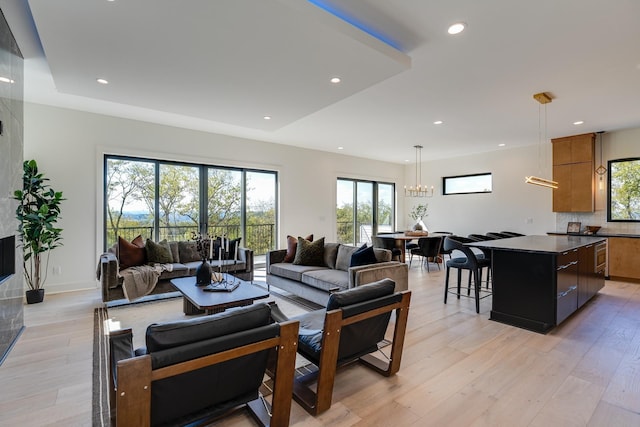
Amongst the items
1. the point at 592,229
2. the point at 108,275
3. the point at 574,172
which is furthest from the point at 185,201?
the point at 592,229

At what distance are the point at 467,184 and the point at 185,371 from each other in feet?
28.6

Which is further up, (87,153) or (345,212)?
(87,153)

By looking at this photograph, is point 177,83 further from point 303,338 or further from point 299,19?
point 303,338

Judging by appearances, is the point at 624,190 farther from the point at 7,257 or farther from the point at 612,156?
the point at 7,257

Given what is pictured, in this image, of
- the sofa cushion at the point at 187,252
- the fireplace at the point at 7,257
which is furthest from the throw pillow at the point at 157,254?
the fireplace at the point at 7,257

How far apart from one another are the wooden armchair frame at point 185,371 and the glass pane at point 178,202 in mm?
4459

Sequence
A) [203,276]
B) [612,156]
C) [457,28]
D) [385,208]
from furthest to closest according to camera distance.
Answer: [385,208] → [612,156] → [203,276] → [457,28]

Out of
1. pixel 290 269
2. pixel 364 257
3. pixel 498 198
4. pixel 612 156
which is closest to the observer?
pixel 364 257

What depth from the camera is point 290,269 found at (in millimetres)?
4648

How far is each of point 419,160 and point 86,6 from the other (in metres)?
8.59

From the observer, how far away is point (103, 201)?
5.26m

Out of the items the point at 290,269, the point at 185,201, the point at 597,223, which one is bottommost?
the point at 290,269

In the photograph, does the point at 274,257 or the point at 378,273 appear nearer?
the point at 378,273

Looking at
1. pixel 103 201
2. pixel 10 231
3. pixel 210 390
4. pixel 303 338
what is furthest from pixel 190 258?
pixel 210 390
